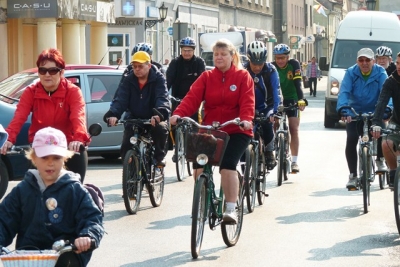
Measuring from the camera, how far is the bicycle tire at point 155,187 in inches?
498

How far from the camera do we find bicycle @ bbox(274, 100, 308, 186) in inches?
580

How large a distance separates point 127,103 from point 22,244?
Result: 22.1ft

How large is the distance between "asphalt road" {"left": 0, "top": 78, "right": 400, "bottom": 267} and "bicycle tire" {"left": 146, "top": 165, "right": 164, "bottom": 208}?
118mm

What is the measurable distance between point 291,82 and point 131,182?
4.39m

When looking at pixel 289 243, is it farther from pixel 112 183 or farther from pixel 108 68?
pixel 108 68

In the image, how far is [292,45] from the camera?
82.9m

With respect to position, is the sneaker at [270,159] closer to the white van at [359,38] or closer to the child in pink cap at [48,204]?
the child in pink cap at [48,204]

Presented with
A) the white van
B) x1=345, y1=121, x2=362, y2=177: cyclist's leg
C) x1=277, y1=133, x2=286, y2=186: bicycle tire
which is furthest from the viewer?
the white van

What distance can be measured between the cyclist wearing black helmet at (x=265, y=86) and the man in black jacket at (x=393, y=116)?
5.69ft

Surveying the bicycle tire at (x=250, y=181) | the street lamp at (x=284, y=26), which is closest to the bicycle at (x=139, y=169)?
the bicycle tire at (x=250, y=181)

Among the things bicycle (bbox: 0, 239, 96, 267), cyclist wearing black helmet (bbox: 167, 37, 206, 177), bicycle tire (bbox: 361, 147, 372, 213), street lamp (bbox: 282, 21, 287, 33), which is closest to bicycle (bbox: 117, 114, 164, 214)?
bicycle tire (bbox: 361, 147, 372, 213)

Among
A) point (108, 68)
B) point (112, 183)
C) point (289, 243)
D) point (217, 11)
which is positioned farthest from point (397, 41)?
point (217, 11)

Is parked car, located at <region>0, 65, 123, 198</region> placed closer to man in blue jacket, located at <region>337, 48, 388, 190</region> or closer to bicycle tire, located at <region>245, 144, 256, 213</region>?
bicycle tire, located at <region>245, 144, 256, 213</region>

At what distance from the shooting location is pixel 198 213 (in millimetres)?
9148
